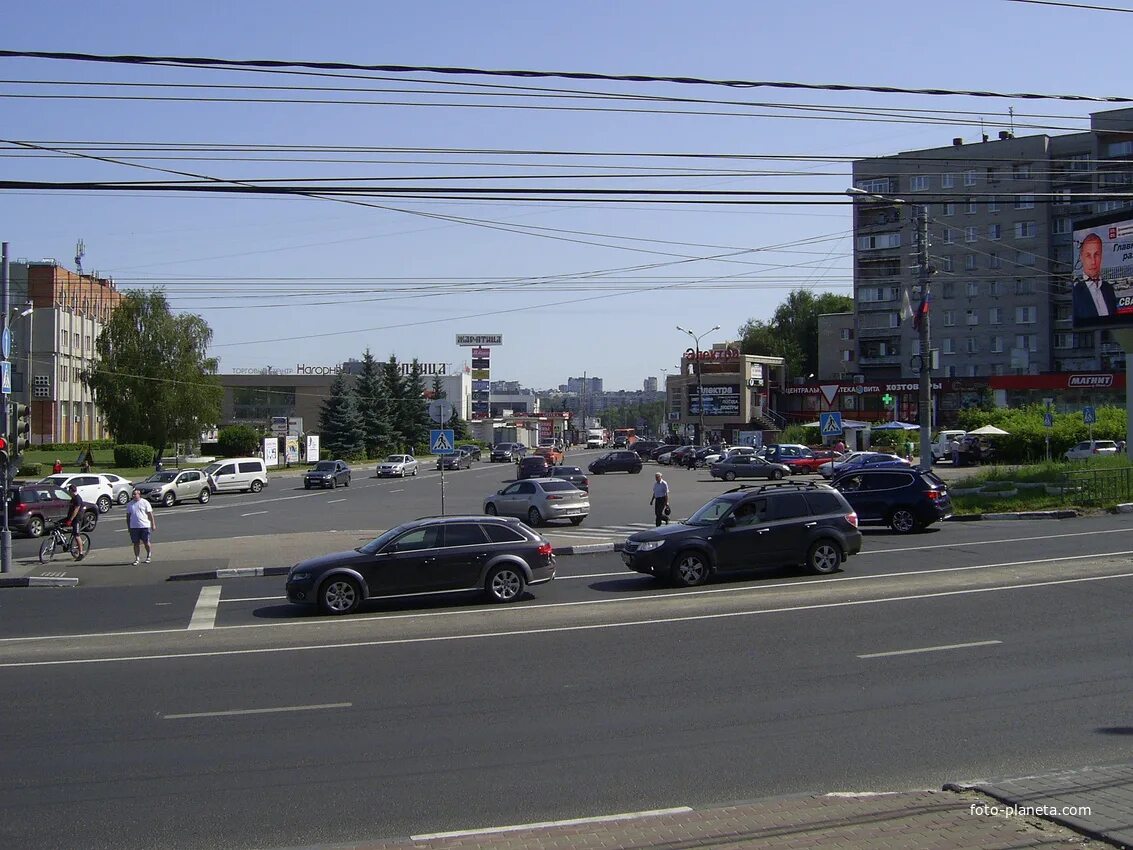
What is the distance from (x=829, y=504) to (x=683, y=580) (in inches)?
128

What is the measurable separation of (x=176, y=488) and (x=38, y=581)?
27008mm

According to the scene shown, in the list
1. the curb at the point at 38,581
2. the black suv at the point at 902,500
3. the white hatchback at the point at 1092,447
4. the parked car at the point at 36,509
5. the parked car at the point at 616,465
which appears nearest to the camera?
the curb at the point at 38,581

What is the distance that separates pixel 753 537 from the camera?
18.6 meters

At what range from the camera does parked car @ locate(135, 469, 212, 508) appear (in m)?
47.1

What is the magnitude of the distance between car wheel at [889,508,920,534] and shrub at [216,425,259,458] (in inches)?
2686

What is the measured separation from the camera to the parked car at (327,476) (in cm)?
5722

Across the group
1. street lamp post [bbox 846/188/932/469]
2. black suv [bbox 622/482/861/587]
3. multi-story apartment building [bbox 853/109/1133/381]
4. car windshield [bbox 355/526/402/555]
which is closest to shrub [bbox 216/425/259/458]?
multi-story apartment building [bbox 853/109/1133/381]

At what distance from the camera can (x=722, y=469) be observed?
5669cm

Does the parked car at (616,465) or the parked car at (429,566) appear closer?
the parked car at (429,566)

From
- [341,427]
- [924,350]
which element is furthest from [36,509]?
[341,427]

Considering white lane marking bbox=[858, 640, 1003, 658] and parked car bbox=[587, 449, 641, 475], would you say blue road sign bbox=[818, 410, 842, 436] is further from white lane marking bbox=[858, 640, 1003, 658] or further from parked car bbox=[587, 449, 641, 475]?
parked car bbox=[587, 449, 641, 475]

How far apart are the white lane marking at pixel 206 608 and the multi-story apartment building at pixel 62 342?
74819 mm

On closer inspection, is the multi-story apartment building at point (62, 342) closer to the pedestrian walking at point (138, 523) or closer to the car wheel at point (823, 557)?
the pedestrian walking at point (138, 523)

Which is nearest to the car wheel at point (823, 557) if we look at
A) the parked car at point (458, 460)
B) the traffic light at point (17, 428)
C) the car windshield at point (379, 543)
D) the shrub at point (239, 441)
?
the car windshield at point (379, 543)
